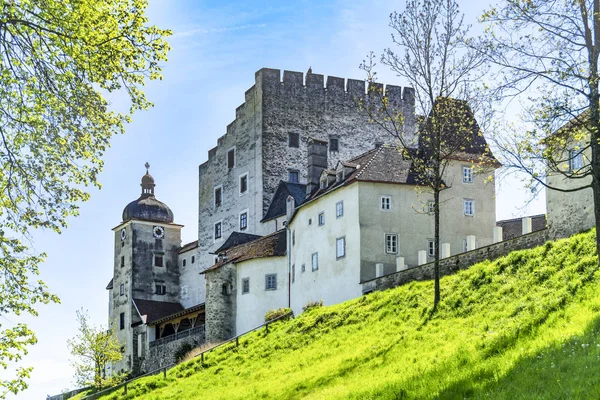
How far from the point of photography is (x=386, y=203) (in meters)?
45.5

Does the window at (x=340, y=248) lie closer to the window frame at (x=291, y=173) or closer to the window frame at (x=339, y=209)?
the window frame at (x=339, y=209)

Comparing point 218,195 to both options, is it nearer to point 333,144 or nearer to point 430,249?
point 333,144

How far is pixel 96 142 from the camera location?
18.9 meters

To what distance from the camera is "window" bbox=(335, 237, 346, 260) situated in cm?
4562

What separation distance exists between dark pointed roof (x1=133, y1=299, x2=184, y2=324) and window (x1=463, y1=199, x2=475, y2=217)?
99.6 feet

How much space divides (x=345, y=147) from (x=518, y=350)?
47.8 m

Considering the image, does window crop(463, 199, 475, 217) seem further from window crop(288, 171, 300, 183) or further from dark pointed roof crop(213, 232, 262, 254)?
window crop(288, 171, 300, 183)

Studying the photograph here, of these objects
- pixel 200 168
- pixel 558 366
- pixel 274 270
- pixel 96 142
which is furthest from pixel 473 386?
pixel 200 168

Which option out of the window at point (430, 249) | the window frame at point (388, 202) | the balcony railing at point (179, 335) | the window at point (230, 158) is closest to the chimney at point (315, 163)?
the window frame at point (388, 202)

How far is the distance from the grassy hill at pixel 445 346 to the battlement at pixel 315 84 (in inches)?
1121

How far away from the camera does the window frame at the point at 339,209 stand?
152 feet

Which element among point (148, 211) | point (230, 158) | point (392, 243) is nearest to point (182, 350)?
point (230, 158)

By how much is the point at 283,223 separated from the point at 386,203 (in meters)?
16.1

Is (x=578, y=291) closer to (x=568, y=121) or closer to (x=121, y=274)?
(x=568, y=121)
